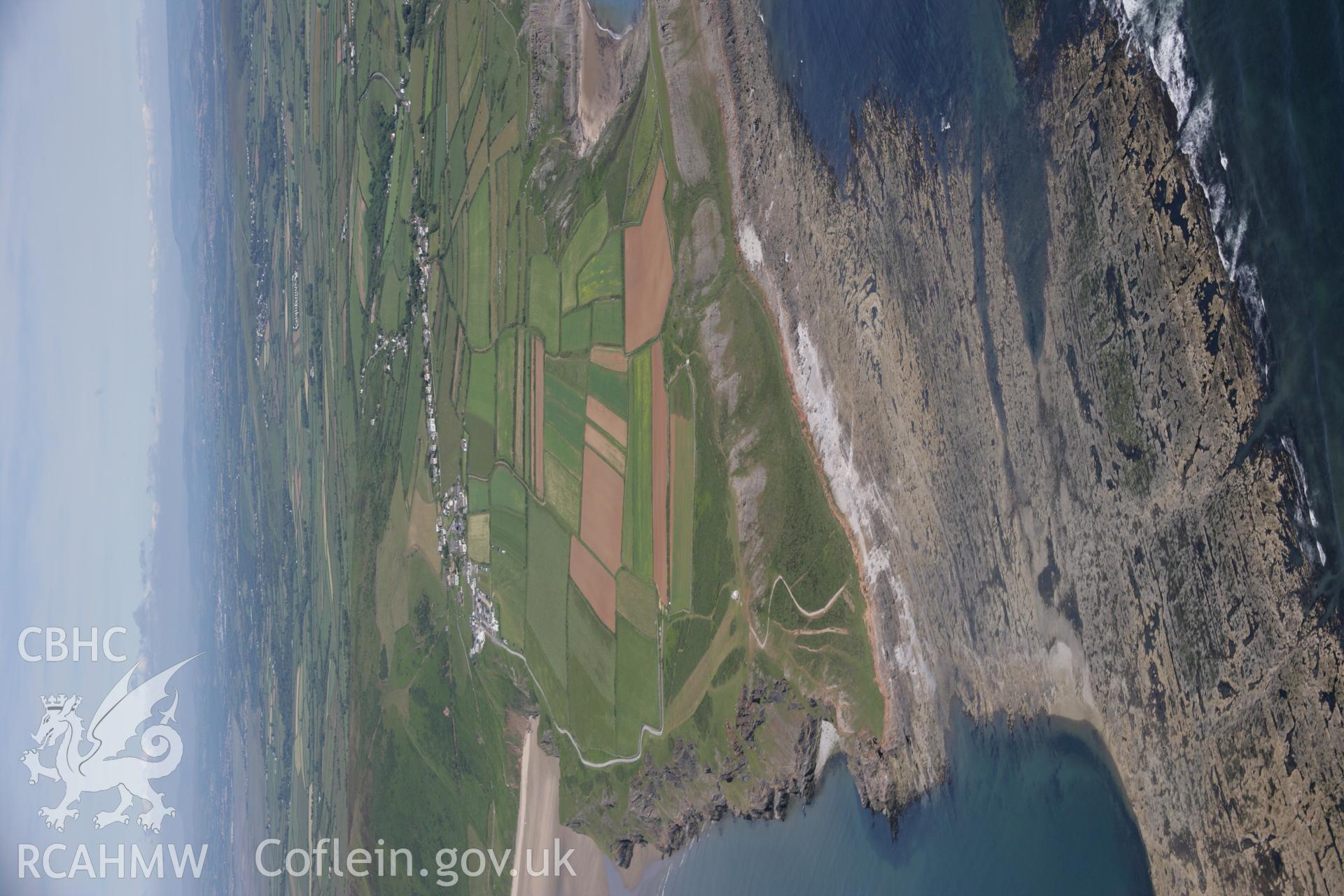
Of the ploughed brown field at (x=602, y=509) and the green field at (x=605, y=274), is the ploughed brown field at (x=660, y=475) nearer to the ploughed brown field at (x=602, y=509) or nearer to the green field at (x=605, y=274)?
the ploughed brown field at (x=602, y=509)

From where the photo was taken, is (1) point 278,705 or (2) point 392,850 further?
(1) point 278,705

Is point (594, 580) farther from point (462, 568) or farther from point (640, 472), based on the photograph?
point (462, 568)

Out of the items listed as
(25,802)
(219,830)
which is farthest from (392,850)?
(25,802)

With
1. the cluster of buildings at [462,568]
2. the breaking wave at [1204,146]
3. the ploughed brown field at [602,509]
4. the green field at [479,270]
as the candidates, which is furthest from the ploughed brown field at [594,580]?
Result: the breaking wave at [1204,146]

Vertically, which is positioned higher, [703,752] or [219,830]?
[703,752]

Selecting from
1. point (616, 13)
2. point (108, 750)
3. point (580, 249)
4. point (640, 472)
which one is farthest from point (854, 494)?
point (108, 750)

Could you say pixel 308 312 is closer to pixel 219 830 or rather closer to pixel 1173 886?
pixel 219 830
